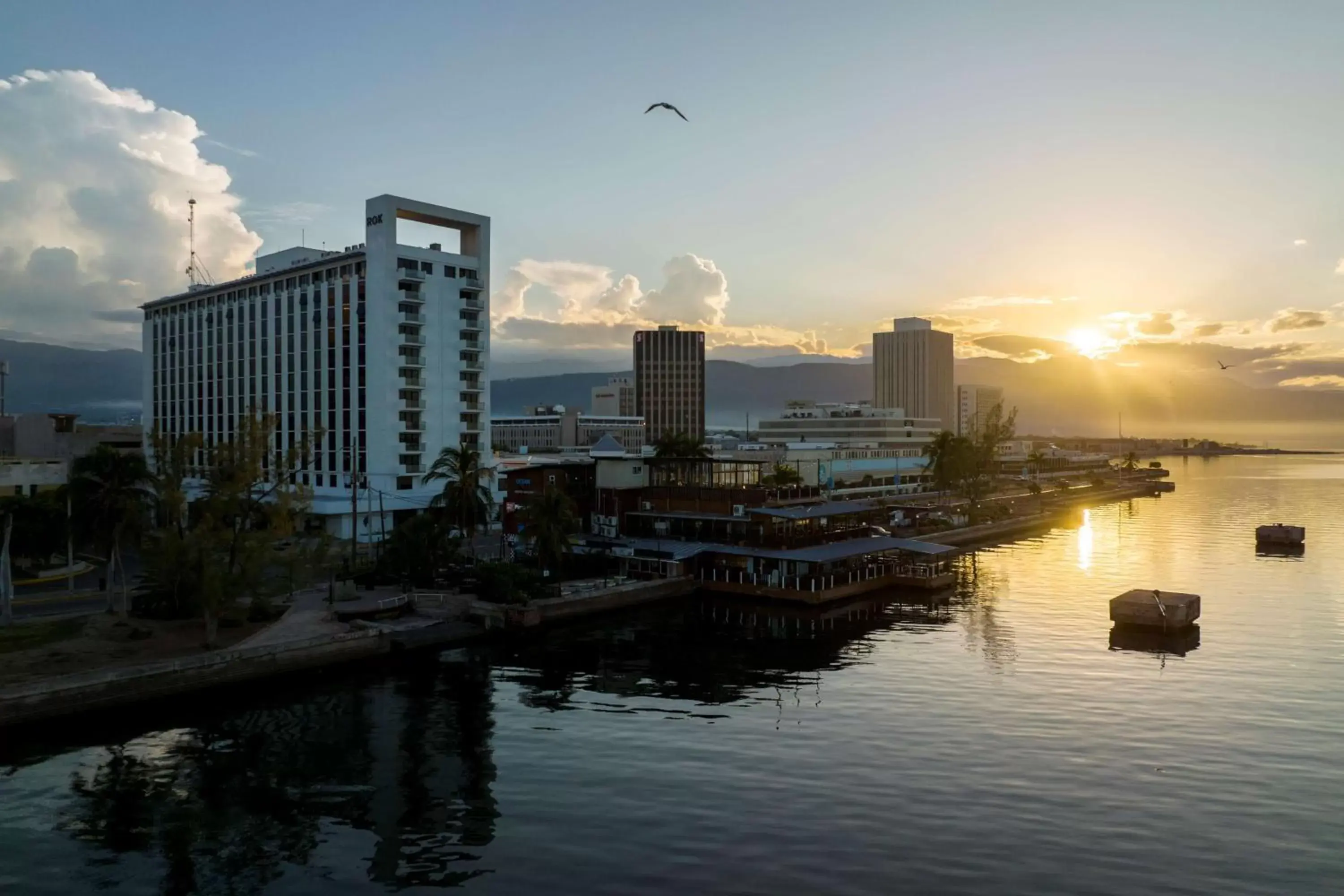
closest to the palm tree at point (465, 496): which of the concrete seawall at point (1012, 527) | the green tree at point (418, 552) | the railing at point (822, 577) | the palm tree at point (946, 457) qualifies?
the green tree at point (418, 552)

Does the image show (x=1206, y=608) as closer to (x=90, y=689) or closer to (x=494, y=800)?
(x=494, y=800)

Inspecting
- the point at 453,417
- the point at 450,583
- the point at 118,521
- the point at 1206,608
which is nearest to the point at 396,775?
the point at 118,521

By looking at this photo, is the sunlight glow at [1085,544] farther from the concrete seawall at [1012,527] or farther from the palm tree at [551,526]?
the palm tree at [551,526]

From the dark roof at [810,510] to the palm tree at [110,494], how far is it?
4694 cm

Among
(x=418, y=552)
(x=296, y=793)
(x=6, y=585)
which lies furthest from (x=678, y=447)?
(x=296, y=793)

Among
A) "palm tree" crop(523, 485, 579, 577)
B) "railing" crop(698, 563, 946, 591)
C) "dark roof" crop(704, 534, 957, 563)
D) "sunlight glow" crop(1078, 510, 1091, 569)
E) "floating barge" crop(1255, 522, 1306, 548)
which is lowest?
"sunlight glow" crop(1078, 510, 1091, 569)

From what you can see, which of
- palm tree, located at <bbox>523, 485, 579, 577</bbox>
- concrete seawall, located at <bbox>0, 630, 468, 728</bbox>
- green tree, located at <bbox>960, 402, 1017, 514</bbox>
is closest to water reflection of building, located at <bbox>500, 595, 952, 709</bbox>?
palm tree, located at <bbox>523, 485, 579, 577</bbox>

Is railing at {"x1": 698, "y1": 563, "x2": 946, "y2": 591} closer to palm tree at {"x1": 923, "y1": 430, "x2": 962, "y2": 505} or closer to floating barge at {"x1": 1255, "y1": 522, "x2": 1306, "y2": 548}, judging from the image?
floating barge at {"x1": 1255, "y1": 522, "x2": 1306, "y2": 548}

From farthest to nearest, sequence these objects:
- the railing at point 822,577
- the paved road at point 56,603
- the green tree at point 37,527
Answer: the railing at point 822,577
the green tree at point 37,527
the paved road at point 56,603

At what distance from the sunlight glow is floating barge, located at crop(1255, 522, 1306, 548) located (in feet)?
60.3

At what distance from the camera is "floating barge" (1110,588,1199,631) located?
5906 centimetres

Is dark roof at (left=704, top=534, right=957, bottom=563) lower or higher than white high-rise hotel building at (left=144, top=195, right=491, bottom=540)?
lower

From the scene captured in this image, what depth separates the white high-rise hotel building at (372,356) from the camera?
98.6 m

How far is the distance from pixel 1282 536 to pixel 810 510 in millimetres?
62865
